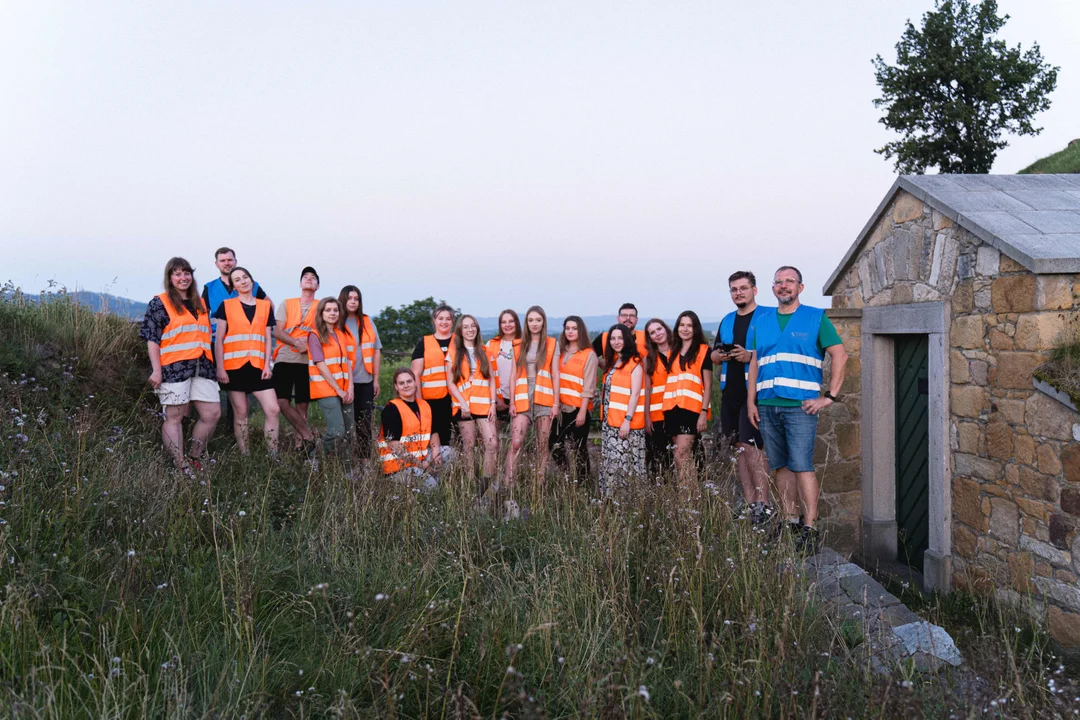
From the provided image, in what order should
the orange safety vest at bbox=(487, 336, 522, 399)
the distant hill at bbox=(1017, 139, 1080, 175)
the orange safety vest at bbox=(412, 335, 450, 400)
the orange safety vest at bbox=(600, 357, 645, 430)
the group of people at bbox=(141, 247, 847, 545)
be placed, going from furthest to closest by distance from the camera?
the distant hill at bbox=(1017, 139, 1080, 175) < the orange safety vest at bbox=(487, 336, 522, 399) < the orange safety vest at bbox=(412, 335, 450, 400) < the orange safety vest at bbox=(600, 357, 645, 430) < the group of people at bbox=(141, 247, 847, 545)

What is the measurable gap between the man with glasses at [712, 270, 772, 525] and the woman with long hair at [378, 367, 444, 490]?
8.31ft

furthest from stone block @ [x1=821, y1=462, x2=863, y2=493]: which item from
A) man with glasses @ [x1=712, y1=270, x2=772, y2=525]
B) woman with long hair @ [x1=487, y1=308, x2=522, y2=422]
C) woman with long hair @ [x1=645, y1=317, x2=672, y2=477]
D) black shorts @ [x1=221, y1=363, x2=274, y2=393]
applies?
black shorts @ [x1=221, y1=363, x2=274, y2=393]

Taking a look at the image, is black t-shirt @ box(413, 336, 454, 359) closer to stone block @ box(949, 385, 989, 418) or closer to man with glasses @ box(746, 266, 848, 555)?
man with glasses @ box(746, 266, 848, 555)

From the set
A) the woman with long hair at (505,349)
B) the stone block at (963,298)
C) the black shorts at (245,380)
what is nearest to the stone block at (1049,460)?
the stone block at (963,298)

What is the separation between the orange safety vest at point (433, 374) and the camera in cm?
720

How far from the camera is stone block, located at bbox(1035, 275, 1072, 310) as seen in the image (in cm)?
539

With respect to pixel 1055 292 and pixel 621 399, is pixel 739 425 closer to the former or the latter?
pixel 621 399

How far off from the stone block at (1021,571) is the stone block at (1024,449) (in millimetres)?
704

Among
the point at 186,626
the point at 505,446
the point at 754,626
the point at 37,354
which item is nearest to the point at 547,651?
the point at 754,626

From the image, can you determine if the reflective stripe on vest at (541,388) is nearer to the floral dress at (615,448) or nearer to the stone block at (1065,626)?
the floral dress at (615,448)

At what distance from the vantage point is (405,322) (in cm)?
2811

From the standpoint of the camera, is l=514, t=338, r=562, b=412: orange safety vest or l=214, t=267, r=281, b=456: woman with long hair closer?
l=214, t=267, r=281, b=456: woman with long hair

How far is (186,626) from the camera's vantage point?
321 cm

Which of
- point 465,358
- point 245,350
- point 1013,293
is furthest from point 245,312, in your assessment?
point 1013,293
